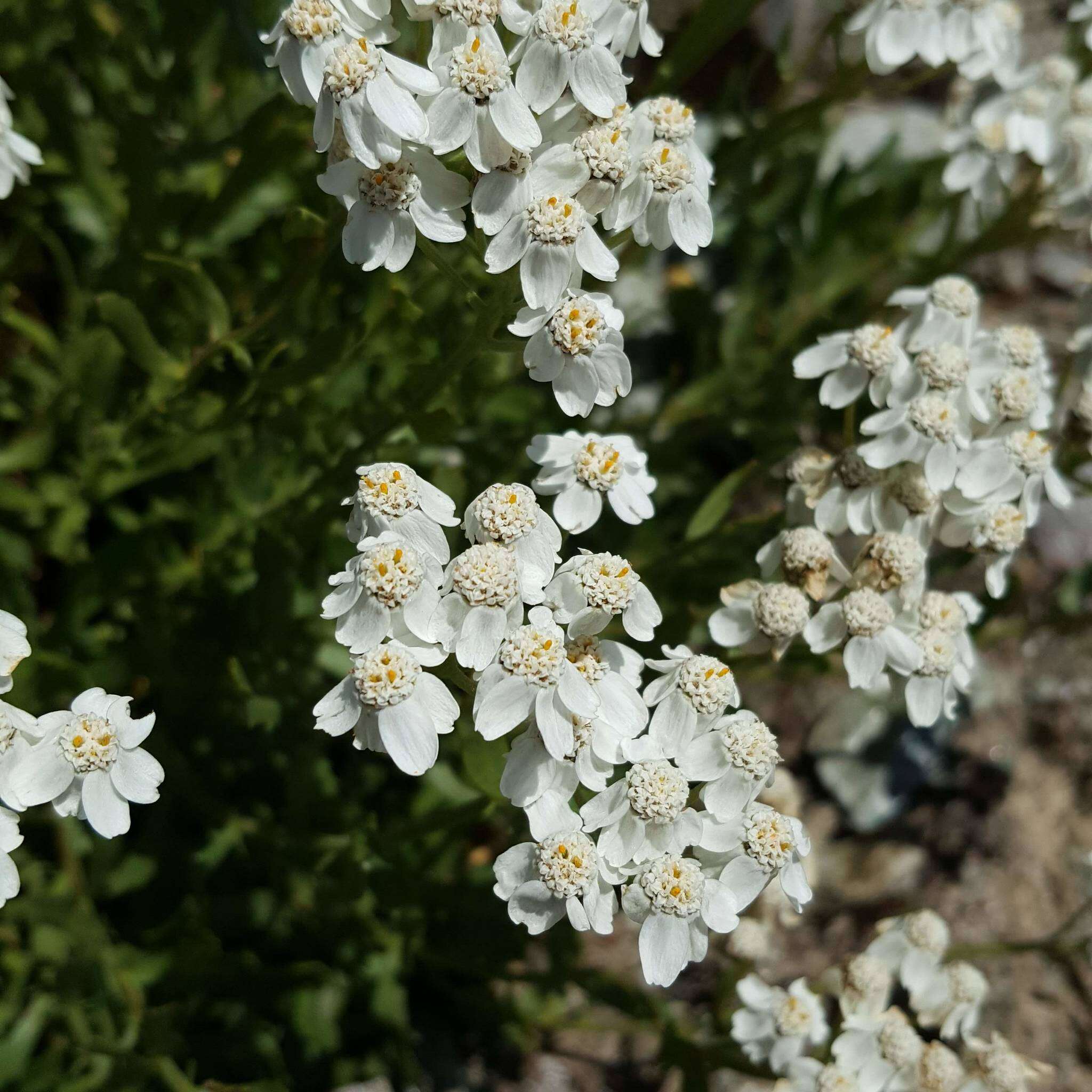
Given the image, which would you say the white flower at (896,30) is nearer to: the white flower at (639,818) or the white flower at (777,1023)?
the white flower at (639,818)

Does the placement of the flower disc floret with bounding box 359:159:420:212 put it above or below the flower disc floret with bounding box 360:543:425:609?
above

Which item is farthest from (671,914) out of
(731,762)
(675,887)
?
(731,762)

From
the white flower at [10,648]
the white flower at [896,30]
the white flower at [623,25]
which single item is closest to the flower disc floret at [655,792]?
the white flower at [10,648]

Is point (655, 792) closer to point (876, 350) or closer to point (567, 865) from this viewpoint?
point (567, 865)

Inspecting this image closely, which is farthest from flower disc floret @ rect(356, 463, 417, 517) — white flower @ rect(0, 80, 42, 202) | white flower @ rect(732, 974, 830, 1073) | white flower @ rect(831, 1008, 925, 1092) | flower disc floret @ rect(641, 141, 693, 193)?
white flower @ rect(831, 1008, 925, 1092)

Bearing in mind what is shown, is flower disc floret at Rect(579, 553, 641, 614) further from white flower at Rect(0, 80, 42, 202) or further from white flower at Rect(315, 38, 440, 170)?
white flower at Rect(0, 80, 42, 202)
